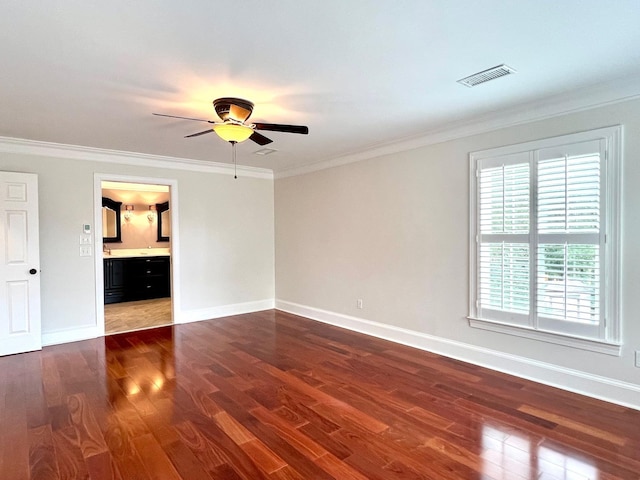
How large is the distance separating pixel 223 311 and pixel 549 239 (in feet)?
16.2

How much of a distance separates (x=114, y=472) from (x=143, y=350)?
8.20ft

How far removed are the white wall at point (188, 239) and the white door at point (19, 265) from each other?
238mm

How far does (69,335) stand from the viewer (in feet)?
16.3

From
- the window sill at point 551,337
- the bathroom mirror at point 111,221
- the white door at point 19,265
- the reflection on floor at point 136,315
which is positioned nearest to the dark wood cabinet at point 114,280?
the reflection on floor at point 136,315

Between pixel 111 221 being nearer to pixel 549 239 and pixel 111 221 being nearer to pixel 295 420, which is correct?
pixel 295 420

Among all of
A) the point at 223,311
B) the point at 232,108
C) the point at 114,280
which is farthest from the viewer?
the point at 114,280

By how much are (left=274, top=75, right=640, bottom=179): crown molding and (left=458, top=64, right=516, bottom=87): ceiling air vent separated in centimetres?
82

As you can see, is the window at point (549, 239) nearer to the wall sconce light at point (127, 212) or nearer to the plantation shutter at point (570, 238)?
the plantation shutter at point (570, 238)

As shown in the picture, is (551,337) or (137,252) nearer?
(551,337)

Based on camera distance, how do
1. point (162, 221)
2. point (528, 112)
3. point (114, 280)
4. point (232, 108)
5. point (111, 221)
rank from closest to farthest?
point (232, 108), point (528, 112), point (114, 280), point (111, 221), point (162, 221)

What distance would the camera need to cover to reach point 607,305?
9.96 feet

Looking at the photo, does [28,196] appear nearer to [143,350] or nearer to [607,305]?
[143,350]

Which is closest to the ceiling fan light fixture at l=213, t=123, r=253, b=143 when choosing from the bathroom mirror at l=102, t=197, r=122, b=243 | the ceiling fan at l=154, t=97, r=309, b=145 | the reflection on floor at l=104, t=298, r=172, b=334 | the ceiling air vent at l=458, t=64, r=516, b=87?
the ceiling fan at l=154, t=97, r=309, b=145

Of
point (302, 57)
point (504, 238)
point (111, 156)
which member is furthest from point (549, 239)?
point (111, 156)
